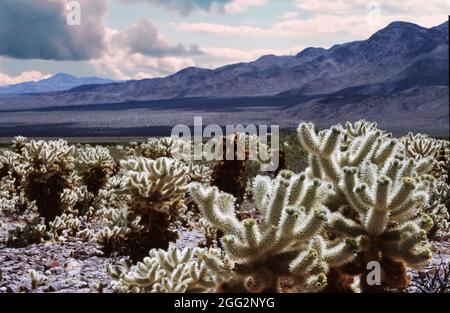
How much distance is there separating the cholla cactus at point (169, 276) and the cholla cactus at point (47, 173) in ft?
12.6

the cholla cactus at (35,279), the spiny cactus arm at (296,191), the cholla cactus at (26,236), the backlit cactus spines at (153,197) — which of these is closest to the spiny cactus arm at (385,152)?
the spiny cactus arm at (296,191)

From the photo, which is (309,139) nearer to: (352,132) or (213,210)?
(213,210)

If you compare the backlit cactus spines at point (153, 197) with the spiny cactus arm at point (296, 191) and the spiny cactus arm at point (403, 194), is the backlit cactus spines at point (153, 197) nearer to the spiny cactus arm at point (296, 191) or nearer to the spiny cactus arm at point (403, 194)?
the spiny cactus arm at point (296, 191)

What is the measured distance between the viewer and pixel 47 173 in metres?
8.17

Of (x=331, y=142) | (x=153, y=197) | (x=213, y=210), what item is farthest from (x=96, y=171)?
(x=213, y=210)

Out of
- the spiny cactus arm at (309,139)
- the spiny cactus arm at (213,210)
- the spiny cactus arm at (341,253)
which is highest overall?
the spiny cactus arm at (309,139)

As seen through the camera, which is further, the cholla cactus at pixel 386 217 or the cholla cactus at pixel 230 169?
the cholla cactus at pixel 230 169

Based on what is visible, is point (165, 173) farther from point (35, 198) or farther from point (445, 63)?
point (445, 63)

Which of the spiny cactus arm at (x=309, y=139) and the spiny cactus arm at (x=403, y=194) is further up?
the spiny cactus arm at (x=309, y=139)

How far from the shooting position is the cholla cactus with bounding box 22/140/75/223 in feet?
26.5

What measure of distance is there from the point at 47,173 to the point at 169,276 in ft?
13.9

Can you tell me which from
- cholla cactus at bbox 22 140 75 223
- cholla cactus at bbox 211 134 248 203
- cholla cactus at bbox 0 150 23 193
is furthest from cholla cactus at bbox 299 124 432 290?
cholla cactus at bbox 0 150 23 193

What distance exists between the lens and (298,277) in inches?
172

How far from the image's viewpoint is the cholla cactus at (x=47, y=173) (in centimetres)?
807
